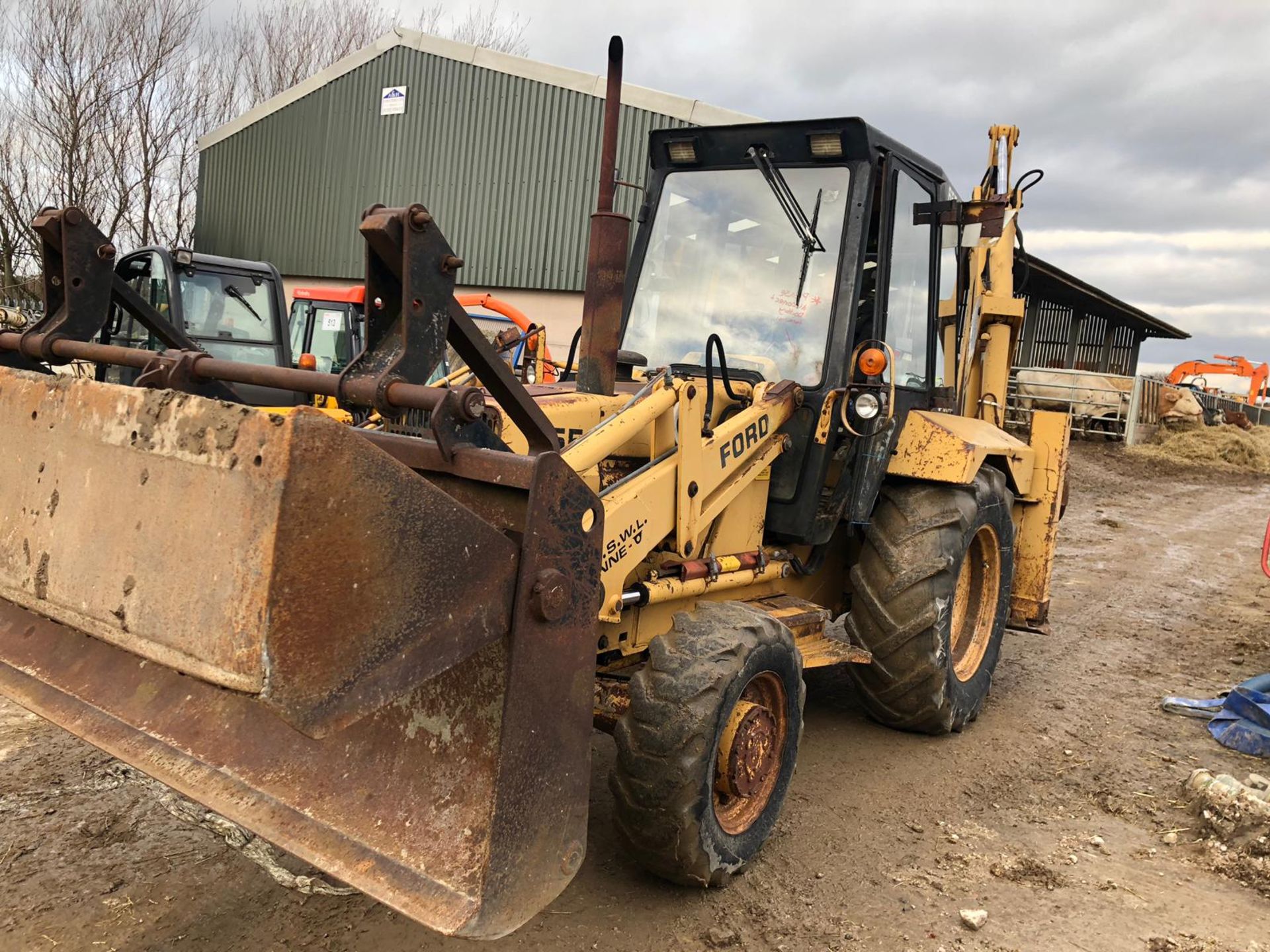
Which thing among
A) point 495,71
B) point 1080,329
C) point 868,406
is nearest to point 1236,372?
point 1080,329

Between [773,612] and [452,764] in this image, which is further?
[773,612]

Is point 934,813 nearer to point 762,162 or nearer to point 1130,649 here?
point 762,162

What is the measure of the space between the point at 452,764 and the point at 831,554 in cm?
292

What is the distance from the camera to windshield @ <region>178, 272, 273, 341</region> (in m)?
9.86

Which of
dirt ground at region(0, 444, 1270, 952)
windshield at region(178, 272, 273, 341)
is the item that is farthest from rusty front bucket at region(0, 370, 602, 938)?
windshield at region(178, 272, 273, 341)

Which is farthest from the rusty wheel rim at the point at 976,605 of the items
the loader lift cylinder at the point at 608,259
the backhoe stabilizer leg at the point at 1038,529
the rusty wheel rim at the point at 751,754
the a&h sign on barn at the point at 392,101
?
the a&h sign on barn at the point at 392,101

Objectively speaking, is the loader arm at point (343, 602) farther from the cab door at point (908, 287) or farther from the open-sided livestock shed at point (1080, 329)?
the open-sided livestock shed at point (1080, 329)

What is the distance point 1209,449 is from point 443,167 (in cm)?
1545

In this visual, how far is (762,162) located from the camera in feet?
14.7

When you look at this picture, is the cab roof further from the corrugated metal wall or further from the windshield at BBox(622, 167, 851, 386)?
the corrugated metal wall

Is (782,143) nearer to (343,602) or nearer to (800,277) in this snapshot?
(800,277)

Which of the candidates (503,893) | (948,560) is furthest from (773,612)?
(503,893)

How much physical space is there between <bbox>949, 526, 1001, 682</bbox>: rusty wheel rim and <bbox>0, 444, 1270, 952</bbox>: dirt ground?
13.2 inches

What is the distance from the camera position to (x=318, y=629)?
1.96m
